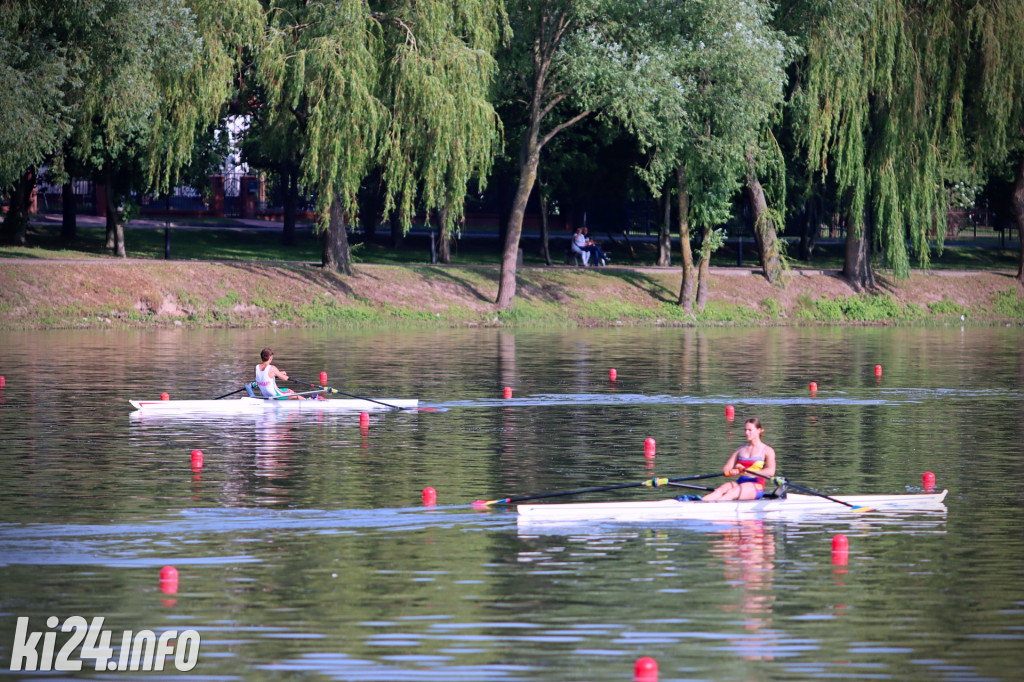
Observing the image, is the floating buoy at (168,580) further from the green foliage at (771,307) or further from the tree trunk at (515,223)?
the green foliage at (771,307)

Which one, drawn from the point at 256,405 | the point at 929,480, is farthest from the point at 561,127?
the point at 929,480

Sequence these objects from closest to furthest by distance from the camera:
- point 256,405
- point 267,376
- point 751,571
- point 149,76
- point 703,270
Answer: point 751,571 → point 267,376 → point 256,405 → point 149,76 → point 703,270

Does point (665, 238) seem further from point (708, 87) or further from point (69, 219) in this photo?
point (69, 219)

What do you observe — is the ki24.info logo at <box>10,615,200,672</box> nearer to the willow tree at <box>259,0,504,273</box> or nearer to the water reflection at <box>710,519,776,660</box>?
the water reflection at <box>710,519,776,660</box>

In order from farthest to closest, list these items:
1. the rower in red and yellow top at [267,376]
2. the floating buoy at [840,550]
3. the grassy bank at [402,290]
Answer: the grassy bank at [402,290], the rower in red and yellow top at [267,376], the floating buoy at [840,550]

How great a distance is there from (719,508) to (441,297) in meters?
35.9

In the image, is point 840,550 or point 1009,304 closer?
point 840,550

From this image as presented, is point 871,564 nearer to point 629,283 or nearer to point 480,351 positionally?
point 480,351

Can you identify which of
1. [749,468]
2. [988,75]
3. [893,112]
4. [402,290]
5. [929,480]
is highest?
[988,75]

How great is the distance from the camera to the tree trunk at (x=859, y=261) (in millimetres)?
57594

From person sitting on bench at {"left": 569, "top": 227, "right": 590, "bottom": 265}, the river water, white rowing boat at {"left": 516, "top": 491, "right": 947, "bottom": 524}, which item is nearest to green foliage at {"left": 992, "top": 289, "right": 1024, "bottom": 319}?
person sitting on bench at {"left": 569, "top": 227, "right": 590, "bottom": 265}

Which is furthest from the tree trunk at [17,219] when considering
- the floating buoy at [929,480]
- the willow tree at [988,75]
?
the floating buoy at [929,480]

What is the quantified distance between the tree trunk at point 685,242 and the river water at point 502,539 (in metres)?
22.9

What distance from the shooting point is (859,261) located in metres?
58.1
